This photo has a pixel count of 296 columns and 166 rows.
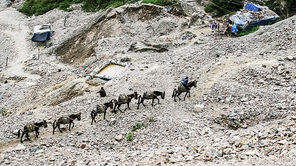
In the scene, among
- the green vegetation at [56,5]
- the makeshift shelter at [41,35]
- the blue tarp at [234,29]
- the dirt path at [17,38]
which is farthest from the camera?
the green vegetation at [56,5]

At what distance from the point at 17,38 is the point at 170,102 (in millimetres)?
30634

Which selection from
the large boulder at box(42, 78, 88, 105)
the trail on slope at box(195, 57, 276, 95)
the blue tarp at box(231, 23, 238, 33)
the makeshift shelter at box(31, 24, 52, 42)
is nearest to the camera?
the trail on slope at box(195, 57, 276, 95)

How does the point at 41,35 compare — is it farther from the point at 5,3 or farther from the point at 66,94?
the point at 5,3

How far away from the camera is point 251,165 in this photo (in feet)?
24.6

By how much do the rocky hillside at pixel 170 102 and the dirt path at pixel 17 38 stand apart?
317 millimetres

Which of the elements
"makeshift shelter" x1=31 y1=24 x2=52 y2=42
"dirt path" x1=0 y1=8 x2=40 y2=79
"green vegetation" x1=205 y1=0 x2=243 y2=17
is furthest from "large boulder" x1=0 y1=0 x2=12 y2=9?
"green vegetation" x1=205 y1=0 x2=243 y2=17

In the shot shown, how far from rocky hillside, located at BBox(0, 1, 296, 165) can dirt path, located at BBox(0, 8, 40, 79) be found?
32 cm

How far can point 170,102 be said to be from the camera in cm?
1412

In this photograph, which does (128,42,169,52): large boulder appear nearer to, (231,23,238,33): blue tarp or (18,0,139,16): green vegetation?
(231,23,238,33): blue tarp

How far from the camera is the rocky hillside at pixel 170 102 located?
9.19 metres

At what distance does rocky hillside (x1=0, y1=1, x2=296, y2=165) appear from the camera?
30.1 feet

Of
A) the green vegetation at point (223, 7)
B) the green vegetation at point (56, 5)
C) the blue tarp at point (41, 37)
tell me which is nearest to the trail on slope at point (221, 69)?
the green vegetation at point (223, 7)

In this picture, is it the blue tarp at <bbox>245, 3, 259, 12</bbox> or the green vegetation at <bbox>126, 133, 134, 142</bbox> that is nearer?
the green vegetation at <bbox>126, 133, 134, 142</bbox>

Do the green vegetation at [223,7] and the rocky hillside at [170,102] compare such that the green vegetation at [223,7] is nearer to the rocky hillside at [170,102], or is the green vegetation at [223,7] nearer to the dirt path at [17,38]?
the rocky hillside at [170,102]
